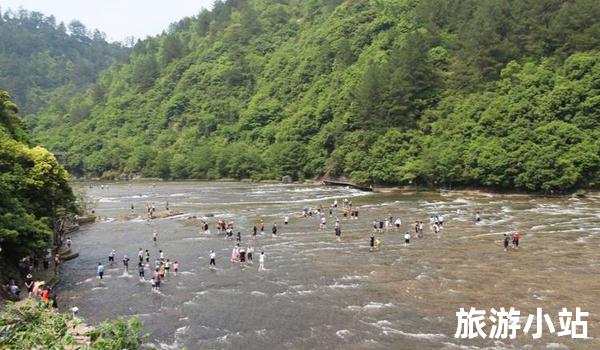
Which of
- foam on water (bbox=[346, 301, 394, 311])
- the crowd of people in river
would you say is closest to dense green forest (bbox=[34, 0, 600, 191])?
the crowd of people in river

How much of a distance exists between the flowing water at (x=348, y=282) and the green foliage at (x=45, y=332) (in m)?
11.4

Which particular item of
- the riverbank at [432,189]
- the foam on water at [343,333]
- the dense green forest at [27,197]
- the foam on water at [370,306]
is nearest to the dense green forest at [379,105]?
the riverbank at [432,189]

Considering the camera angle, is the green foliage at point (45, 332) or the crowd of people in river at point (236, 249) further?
the crowd of people in river at point (236, 249)

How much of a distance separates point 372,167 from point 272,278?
211 ft

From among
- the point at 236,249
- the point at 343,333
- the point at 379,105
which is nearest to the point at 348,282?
the point at 343,333

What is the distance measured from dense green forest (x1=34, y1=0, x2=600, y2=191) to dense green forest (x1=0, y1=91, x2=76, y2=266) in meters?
60.6

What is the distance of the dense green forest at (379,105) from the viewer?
268ft

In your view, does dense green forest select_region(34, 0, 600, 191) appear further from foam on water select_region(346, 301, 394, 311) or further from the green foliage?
the green foliage

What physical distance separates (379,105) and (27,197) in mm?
80846

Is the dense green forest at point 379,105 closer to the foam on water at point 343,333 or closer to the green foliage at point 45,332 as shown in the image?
the foam on water at point 343,333

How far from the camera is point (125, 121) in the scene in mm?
178875

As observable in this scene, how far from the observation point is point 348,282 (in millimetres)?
32938

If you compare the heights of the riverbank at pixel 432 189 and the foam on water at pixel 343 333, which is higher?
the riverbank at pixel 432 189

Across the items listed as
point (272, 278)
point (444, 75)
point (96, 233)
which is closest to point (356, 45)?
point (444, 75)
